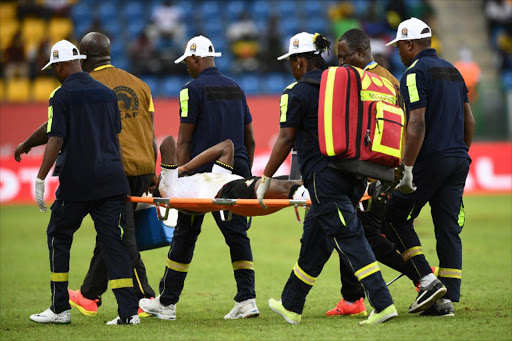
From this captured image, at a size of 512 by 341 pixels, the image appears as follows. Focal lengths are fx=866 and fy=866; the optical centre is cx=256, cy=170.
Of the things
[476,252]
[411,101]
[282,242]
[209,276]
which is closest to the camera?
[411,101]

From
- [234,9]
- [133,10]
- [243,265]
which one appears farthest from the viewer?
[234,9]

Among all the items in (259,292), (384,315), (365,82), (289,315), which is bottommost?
(259,292)

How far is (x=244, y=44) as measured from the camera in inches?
932

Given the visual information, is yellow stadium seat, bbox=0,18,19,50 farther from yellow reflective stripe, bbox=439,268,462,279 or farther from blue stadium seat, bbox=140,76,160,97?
yellow reflective stripe, bbox=439,268,462,279

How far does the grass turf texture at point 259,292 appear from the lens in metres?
6.71

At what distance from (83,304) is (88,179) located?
5.39ft

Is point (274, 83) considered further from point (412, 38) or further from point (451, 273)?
point (451, 273)

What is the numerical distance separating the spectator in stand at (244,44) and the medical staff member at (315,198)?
16059 mm

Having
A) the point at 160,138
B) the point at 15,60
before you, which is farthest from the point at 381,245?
the point at 15,60

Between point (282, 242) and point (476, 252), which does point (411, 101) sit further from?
point (282, 242)

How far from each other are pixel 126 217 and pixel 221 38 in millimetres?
17127

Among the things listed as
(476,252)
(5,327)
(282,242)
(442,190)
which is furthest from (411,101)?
(282,242)

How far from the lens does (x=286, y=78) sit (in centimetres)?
2288

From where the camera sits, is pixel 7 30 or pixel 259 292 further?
pixel 7 30
